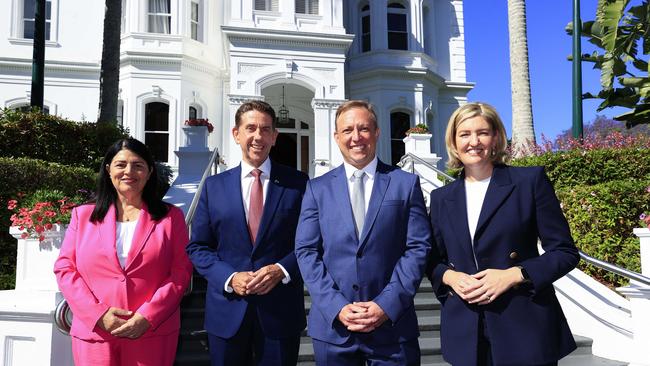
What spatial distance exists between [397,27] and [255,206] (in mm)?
18105

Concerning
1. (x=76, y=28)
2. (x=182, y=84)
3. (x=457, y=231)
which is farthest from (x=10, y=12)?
(x=457, y=231)

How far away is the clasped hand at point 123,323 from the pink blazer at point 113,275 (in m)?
0.03

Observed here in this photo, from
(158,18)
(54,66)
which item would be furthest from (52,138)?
(54,66)

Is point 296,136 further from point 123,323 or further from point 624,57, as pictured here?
point 123,323

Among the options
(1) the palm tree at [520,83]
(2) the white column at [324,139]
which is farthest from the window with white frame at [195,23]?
(1) the palm tree at [520,83]

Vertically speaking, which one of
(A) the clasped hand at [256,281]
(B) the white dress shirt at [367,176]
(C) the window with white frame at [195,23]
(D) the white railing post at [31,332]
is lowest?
(D) the white railing post at [31,332]

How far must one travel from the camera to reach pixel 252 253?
10.2ft

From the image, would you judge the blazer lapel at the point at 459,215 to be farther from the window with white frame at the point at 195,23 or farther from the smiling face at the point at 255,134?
the window with white frame at the point at 195,23

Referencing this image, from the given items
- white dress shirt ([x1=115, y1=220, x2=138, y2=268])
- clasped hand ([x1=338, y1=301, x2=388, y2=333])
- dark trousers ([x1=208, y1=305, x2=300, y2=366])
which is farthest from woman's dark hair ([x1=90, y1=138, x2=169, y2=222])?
clasped hand ([x1=338, y1=301, x2=388, y2=333])

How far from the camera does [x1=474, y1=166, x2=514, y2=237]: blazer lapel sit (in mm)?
2629

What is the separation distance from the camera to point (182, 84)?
53.7 feet

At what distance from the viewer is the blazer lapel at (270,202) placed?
123 inches

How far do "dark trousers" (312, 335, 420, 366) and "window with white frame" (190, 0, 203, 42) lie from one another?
16.5 m

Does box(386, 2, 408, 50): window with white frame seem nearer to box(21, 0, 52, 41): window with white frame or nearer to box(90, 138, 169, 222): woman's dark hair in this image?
box(21, 0, 52, 41): window with white frame
